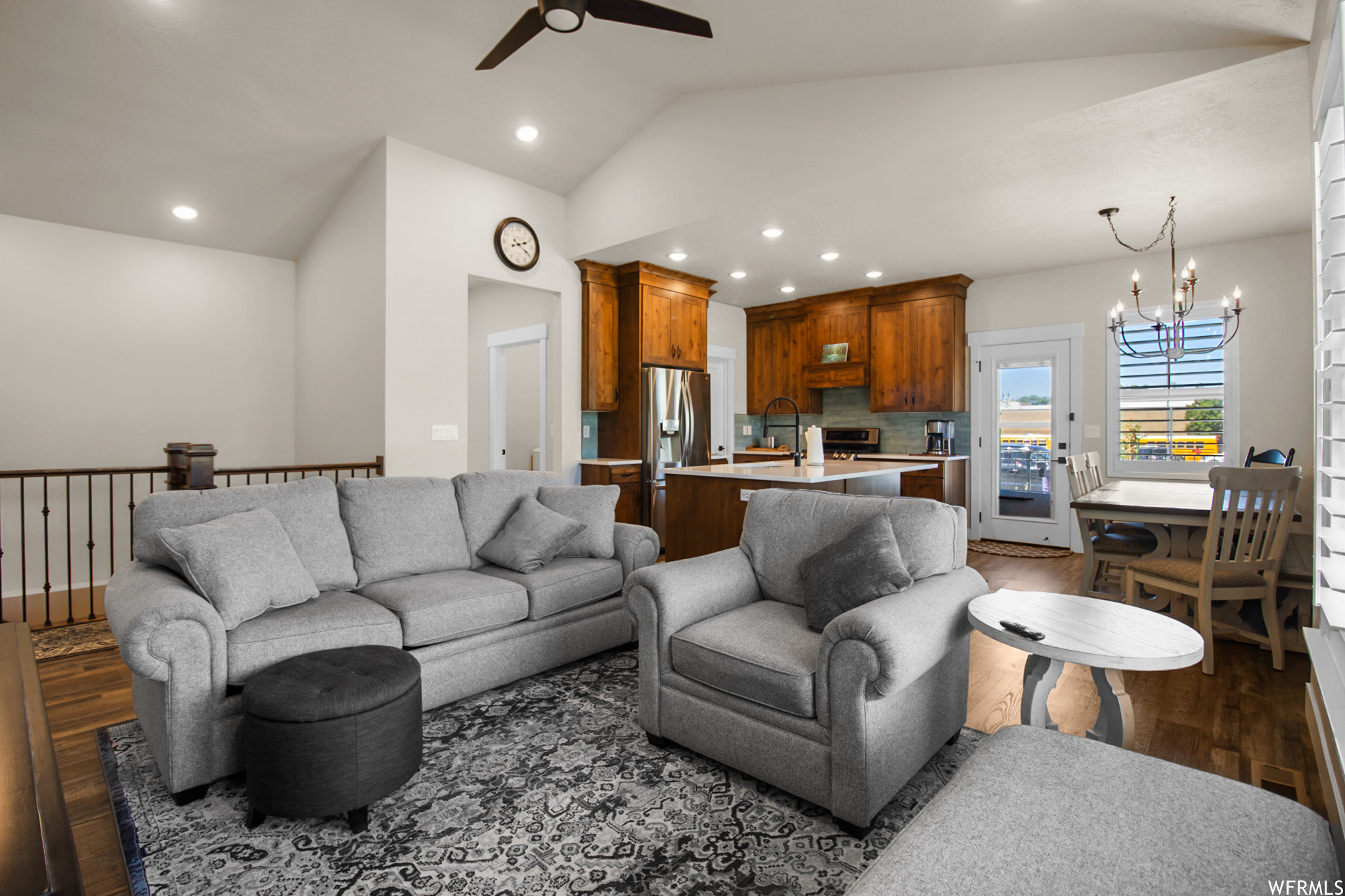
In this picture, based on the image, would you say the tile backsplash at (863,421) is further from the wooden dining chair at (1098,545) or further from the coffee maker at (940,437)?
the wooden dining chair at (1098,545)

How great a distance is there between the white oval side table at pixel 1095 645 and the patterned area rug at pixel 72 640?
414 cm

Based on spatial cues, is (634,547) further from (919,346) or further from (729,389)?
(729,389)

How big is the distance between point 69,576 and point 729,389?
605cm

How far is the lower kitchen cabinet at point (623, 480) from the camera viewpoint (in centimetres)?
573

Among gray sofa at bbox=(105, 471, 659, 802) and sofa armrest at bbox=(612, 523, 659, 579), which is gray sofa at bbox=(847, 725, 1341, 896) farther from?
sofa armrest at bbox=(612, 523, 659, 579)

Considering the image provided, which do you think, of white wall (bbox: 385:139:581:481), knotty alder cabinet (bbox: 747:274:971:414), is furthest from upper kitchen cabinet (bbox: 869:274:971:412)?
white wall (bbox: 385:139:581:481)

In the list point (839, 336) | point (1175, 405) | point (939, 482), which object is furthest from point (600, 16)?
point (1175, 405)

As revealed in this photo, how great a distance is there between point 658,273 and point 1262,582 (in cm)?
476

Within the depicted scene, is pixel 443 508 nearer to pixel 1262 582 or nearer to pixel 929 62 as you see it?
pixel 929 62

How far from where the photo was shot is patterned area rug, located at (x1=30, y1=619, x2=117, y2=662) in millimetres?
3268

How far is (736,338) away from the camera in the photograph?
26.0 feet

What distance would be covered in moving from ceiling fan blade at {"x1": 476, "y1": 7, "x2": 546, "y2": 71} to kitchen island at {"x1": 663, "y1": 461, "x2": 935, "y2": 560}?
2.64 m

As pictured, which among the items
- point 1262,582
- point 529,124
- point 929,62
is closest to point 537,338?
point 529,124

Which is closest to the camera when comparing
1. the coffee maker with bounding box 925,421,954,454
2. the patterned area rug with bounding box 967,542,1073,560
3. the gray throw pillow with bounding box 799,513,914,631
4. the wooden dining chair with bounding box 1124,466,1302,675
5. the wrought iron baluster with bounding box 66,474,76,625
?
the gray throw pillow with bounding box 799,513,914,631
